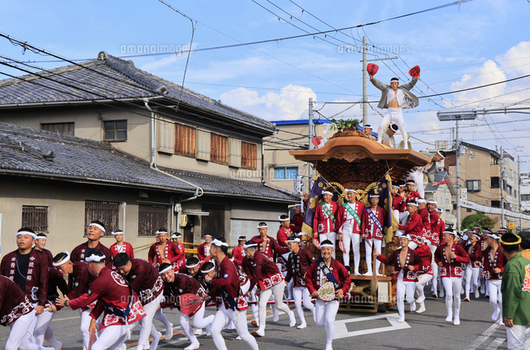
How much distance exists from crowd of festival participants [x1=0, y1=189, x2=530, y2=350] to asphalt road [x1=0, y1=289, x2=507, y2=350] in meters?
0.33

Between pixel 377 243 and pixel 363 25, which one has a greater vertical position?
pixel 363 25

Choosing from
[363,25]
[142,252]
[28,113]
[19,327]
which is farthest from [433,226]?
[28,113]

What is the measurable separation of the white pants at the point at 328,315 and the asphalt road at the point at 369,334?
529 millimetres

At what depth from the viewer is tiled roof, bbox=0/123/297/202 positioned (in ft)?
50.3

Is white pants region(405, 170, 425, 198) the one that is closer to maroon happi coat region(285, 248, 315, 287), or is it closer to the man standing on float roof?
the man standing on float roof

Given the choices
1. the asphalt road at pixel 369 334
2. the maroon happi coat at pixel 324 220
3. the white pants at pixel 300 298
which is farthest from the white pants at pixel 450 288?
the white pants at pixel 300 298

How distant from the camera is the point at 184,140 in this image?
24.0m

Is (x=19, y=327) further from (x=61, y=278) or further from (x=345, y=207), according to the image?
(x=345, y=207)

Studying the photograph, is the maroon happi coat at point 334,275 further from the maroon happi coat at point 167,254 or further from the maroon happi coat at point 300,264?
the maroon happi coat at point 167,254

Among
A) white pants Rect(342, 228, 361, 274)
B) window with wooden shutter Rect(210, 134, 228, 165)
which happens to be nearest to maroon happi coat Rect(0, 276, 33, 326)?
white pants Rect(342, 228, 361, 274)

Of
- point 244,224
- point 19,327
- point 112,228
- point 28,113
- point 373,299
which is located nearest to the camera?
point 19,327

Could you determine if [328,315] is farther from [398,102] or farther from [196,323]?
[398,102]

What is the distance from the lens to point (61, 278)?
28.1 feet

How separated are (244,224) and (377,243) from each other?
13353mm
